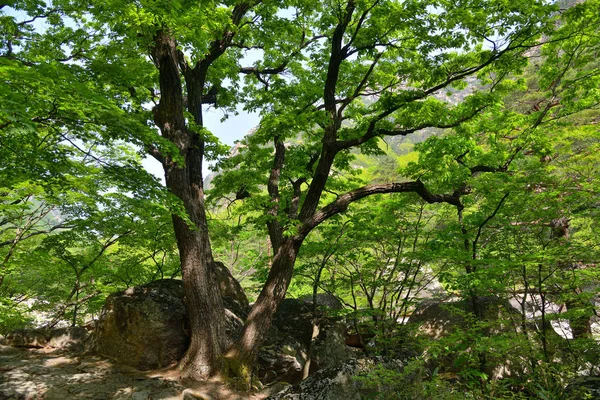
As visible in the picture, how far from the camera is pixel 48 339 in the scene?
681 cm

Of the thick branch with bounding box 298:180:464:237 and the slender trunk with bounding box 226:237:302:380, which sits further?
the thick branch with bounding box 298:180:464:237

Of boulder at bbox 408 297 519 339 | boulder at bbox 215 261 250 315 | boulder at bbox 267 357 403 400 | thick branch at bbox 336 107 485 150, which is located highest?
thick branch at bbox 336 107 485 150

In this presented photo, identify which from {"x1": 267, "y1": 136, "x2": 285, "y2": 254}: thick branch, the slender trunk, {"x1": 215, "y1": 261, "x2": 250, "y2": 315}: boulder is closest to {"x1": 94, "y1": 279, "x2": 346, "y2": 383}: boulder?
{"x1": 215, "y1": 261, "x2": 250, "y2": 315}: boulder

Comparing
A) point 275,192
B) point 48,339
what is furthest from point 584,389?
point 48,339

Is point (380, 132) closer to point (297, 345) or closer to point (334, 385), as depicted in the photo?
point (334, 385)

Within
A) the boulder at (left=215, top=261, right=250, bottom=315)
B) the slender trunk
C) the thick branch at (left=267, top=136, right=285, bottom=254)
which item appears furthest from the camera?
the thick branch at (left=267, top=136, right=285, bottom=254)

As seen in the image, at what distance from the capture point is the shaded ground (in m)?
4.53

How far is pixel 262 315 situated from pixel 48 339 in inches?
199

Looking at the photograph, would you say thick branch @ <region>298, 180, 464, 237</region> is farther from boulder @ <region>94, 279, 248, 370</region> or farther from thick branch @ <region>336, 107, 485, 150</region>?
boulder @ <region>94, 279, 248, 370</region>

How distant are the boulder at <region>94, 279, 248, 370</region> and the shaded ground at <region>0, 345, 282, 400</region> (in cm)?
23

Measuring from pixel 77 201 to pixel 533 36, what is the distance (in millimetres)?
9753

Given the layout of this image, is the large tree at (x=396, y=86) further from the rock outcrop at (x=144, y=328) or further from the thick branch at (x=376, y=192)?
the rock outcrop at (x=144, y=328)

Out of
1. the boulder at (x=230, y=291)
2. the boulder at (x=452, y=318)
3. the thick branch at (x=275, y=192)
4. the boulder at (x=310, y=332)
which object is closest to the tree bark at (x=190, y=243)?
the boulder at (x=230, y=291)

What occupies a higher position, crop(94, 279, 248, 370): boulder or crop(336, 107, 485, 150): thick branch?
crop(336, 107, 485, 150): thick branch
